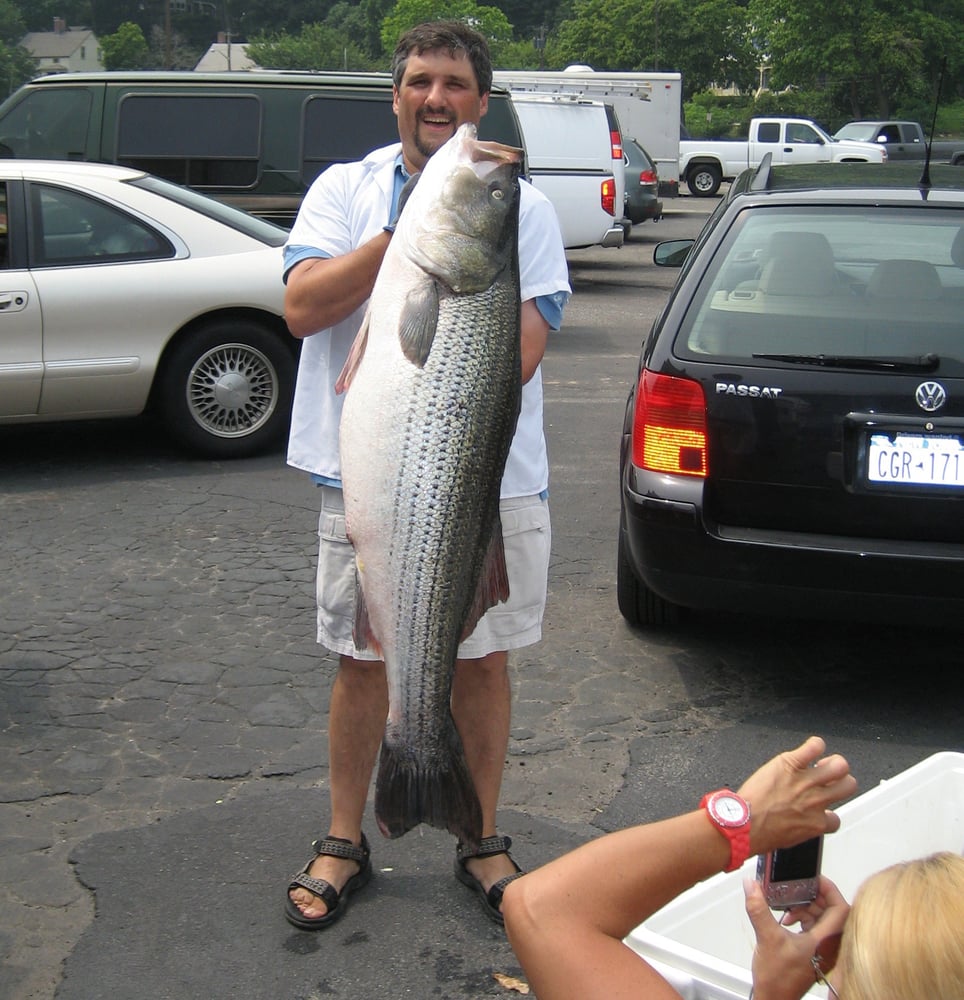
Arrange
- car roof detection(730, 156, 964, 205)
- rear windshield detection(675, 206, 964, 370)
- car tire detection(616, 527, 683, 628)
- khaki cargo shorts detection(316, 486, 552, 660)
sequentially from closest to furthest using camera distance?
1. khaki cargo shorts detection(316, 486, 552, 660)
2. rear windshield detection(675, 206, 964, 370)
3. car roof detection(730, 156, 964, 205)
4. car tire detection(616, 527, 683, 628)

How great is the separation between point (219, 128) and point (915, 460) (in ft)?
28.0

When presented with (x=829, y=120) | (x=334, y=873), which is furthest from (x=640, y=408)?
(x=829, y=120)

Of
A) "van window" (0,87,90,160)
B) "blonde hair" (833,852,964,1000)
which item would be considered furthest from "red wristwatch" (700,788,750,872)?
"van window" (0,87,90,160)

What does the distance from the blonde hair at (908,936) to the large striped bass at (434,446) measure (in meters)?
Answer: 1.15

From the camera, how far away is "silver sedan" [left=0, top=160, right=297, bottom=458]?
748cm

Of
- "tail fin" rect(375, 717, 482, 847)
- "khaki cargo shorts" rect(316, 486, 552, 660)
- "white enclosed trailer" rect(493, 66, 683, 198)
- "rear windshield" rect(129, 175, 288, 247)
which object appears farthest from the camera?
"white enclosed trailer" rect(493, 66, 683, 198)

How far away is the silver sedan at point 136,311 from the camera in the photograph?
7477 millimetres

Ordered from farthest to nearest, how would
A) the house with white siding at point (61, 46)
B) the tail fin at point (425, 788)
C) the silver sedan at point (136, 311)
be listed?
the house with white siding at point (61, 46) → the silver sedan at point (136, 311) → the tail fin at point (425, 788)

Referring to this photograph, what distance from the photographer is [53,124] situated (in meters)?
11.4

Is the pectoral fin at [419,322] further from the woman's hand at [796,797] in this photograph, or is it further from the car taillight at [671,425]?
the car taillight at [671,425]

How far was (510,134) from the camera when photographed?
11922 millimetres

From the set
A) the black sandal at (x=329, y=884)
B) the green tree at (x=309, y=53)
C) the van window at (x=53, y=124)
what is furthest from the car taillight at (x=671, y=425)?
the green tree at (x=309, y=53)

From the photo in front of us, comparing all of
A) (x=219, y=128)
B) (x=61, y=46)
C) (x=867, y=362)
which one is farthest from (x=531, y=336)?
(x=61, y=46)

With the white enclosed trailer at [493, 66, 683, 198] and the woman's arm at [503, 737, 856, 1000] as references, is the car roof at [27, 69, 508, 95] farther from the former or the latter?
the white enclosed trailer at [493, 66, 683, 198]
